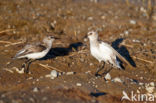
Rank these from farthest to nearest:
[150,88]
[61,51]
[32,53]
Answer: [61,51]
[32,53]
[150,88]

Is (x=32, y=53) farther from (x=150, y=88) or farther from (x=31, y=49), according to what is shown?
(x=150, y=88)

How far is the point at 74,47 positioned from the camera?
8.65m

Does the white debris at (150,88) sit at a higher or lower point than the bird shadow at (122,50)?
lower

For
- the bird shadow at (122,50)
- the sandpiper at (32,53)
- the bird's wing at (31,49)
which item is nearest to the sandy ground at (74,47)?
the bird shadow at (122,50)

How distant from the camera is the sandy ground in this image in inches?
197

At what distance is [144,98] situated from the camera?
5.53m

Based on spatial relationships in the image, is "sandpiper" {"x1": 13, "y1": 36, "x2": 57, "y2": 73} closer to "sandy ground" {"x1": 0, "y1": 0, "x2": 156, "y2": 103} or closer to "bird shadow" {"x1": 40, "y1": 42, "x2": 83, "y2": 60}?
"sandy ground" {"x1": 0, "y1": 0, "x2": 156, "y2": 103}

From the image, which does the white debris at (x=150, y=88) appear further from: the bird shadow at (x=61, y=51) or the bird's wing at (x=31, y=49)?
the bird shadow at (x=61, y=51)

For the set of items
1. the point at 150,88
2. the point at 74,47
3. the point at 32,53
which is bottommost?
the point at 150,88

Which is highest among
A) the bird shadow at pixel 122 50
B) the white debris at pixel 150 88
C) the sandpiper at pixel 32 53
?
the sandpiper at pixel 32 53

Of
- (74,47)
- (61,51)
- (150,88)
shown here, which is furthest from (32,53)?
(150,88)

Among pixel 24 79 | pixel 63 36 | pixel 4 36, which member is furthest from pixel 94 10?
pixel 24 79

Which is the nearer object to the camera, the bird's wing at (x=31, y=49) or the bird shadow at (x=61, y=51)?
the bird's wing at (x=31, y=49)

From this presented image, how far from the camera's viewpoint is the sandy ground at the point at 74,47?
16.4 ft
